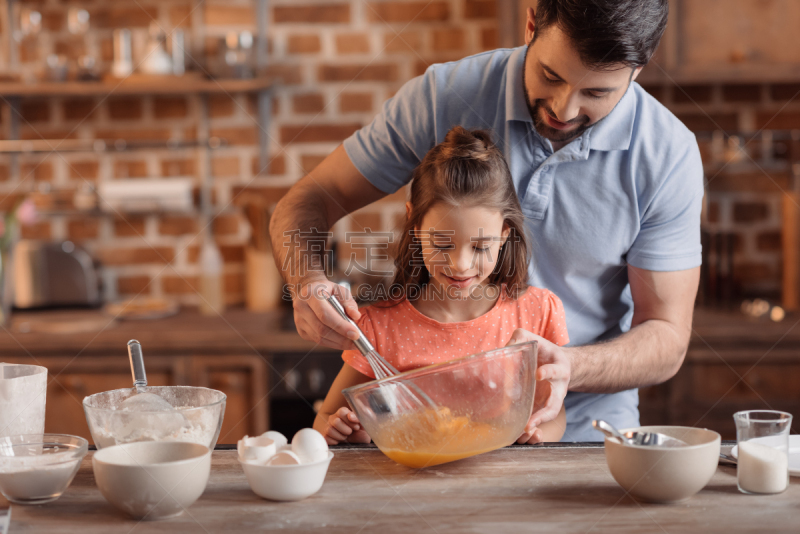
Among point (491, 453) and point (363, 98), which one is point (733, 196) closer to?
point (363, 98)

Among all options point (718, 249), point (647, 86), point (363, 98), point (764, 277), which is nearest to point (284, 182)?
point (363, 98)

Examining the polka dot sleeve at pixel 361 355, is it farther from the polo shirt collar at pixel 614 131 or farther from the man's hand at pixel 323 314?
the polo shirt collar at pixel 614 131

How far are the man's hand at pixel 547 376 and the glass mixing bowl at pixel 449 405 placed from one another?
45 millimetres

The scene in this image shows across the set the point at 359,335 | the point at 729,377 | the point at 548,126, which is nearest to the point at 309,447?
the point at 359,335

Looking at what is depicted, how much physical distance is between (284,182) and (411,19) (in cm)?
70

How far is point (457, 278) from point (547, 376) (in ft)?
0.92

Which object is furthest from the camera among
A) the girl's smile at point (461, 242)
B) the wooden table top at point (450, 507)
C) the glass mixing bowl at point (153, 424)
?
the girl's smile at point (461, 242)

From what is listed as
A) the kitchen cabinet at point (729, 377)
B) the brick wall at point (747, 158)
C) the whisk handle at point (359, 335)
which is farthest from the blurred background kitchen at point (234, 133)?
the whisk handle at point (359, 335)

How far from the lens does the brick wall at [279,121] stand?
7.91 feet

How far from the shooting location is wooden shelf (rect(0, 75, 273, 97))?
7.66 feet

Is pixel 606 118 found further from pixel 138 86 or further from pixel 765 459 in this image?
pixel 138 86

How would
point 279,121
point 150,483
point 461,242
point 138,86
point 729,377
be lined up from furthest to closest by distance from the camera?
point 279,121, point 138,86, point 729,377, point 461,242, point 150,483

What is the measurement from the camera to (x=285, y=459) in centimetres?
77

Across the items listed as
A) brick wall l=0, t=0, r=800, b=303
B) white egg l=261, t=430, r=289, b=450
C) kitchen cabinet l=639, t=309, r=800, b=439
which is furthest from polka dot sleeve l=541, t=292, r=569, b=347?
brick wall l=0, t=0, r=800, b=303
